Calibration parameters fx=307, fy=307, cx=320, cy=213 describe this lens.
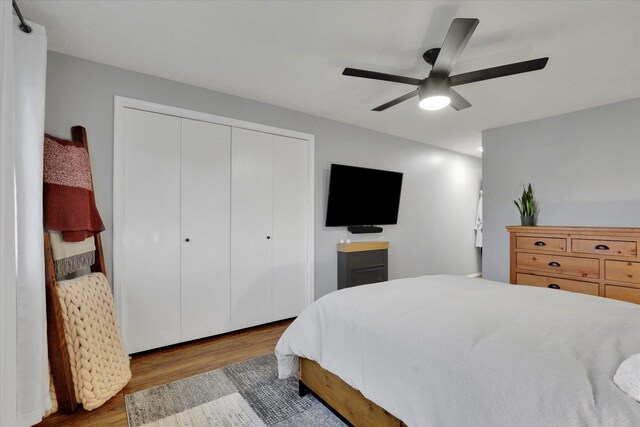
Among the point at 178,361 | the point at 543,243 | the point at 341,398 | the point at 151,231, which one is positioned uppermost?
the point at 151,231

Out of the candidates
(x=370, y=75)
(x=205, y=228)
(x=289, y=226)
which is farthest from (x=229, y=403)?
(x=370, y=75)

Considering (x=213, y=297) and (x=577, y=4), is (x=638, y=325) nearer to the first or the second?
(x=577, y=4)

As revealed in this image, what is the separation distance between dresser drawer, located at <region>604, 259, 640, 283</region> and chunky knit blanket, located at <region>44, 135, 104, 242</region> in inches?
169

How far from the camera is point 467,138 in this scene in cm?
460

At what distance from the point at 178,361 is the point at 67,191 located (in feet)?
5.04

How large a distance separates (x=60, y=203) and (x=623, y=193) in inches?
196

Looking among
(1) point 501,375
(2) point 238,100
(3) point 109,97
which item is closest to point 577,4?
(1) point 501,375

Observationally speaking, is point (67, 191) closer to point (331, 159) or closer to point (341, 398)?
point (341, 398)

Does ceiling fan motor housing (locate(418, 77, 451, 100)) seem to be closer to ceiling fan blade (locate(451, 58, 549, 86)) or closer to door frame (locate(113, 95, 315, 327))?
ceiling fan blade (locate(451, 58, 549, 86))

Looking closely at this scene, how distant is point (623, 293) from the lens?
270 cm

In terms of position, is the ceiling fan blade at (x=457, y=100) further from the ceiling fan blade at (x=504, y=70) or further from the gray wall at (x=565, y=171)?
the gray wall at (x=565, y=171)

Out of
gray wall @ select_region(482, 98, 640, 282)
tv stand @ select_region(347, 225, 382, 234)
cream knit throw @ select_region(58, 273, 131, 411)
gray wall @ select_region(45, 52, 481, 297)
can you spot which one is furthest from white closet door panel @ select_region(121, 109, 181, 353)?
gray wall @ select_region(482, 98, 640, 282)

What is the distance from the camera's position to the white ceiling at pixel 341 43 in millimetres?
1790

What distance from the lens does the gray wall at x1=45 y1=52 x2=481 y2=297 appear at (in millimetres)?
2379
